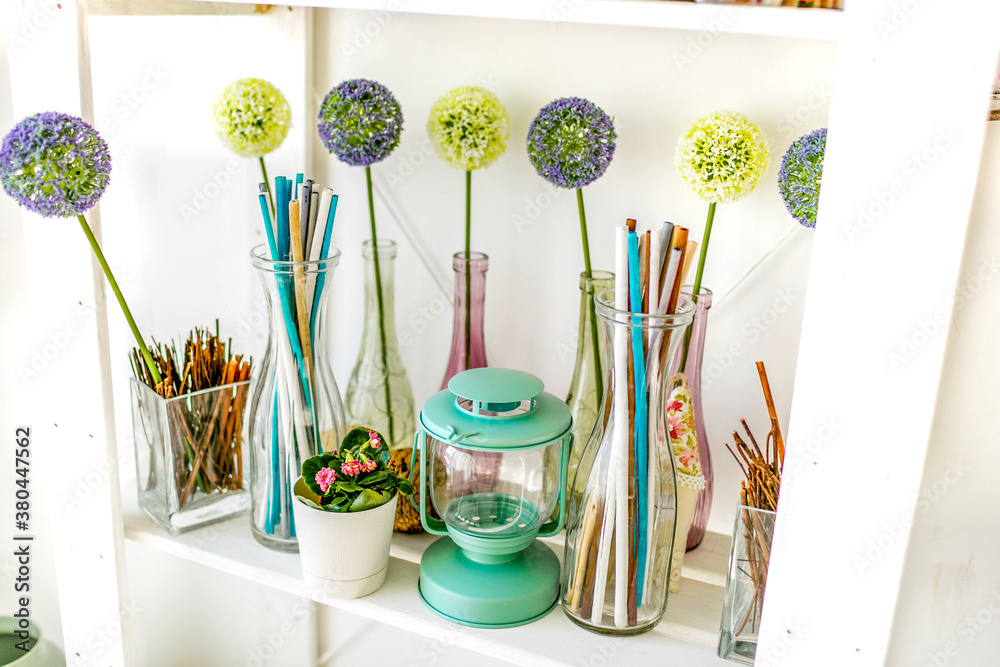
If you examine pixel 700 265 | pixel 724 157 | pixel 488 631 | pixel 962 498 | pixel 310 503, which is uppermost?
pixel 724 157

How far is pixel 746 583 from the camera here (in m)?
0.73

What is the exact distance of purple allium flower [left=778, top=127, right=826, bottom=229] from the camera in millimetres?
728

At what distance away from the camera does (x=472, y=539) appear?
30.8 inches

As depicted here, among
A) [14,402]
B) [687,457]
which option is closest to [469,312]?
[687,457]

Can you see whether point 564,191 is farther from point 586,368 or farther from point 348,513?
point 348,513

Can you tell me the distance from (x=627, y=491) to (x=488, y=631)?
0.18m

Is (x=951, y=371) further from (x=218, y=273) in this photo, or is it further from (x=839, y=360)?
(x=218, y=273)

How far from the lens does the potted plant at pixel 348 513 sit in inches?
30.5

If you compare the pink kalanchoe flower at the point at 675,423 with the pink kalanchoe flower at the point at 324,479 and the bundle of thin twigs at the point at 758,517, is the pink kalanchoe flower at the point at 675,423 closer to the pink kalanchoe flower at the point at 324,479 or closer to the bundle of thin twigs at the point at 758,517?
the bundle of thin twigs at the point at 758,517

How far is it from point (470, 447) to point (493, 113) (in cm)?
35

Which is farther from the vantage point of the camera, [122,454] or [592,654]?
[122,454]

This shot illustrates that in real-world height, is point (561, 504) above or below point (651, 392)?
below

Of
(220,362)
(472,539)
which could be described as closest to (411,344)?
(220,362)

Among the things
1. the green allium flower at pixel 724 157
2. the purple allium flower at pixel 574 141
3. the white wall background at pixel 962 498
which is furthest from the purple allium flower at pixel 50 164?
the white wall background at pixel 962 498
